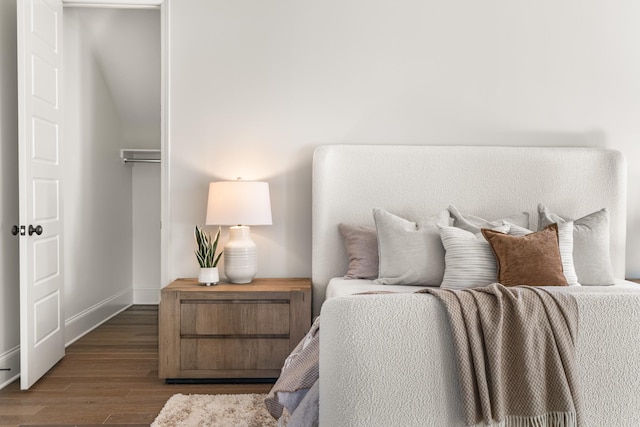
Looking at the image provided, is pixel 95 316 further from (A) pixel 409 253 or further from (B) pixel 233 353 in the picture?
(A) pixel 409 253

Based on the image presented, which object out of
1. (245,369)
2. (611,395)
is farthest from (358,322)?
(245,369)

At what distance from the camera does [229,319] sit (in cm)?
326

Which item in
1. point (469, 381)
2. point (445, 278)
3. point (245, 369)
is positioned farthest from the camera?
point (245, 369)

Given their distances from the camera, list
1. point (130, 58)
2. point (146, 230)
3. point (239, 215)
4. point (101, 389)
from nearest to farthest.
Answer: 1. point (101, 389)
2. point (239, 215)
3. point (130, 58)
4. point (146, 230)

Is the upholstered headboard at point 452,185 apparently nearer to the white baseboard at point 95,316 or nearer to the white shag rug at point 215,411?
the white shag rug at point 215,411

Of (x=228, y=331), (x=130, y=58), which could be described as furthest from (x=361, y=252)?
(x=130, y=58)

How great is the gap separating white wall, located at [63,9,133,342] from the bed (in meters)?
1.88

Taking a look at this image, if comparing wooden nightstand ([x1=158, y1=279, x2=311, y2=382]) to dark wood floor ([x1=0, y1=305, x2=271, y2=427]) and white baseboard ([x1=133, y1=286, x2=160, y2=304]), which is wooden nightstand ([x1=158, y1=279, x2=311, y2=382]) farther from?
white baseboard ([x1=133, y1=286, x2=160, y2=304])

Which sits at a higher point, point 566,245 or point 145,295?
point 566,245

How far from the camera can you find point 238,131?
3.72 m

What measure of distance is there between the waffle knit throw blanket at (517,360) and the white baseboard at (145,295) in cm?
426

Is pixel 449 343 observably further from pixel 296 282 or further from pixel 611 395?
pixel 296 282

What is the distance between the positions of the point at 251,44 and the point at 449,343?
8.82 feet

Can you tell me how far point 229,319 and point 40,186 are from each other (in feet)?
4.36
